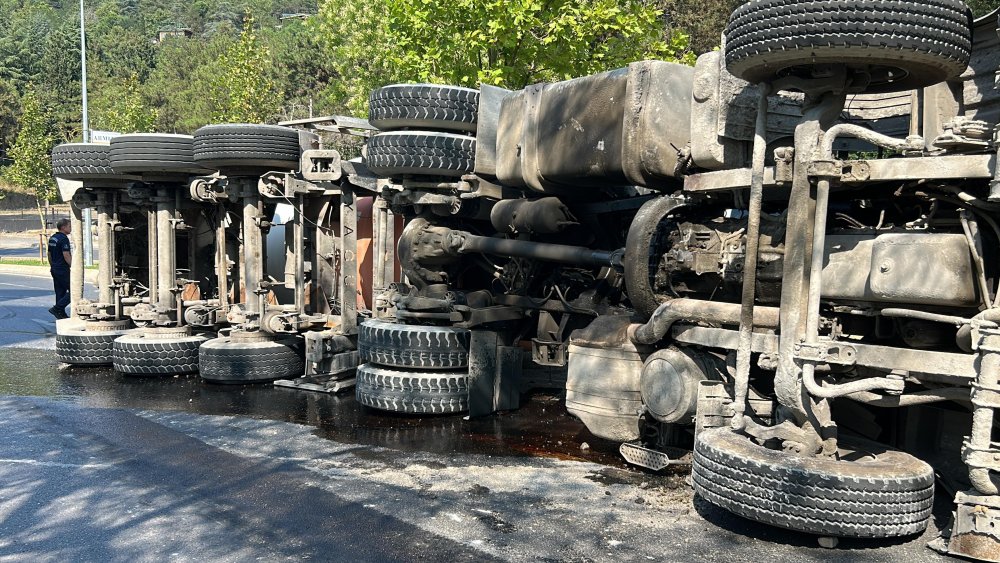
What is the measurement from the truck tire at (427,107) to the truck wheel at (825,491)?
4.38m

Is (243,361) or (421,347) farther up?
(421,347)

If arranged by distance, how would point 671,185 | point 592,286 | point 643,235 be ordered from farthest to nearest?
1. point 592,286
2. point 671,185
3. point 643,235

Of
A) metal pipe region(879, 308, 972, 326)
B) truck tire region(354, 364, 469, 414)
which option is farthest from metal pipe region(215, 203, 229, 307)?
metal pipe region(879, 308, 972, 326)

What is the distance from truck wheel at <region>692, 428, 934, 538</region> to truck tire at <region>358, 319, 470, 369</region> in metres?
3.49

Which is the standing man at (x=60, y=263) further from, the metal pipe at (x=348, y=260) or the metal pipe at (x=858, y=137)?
the metal pipe at (x=858, y=137)

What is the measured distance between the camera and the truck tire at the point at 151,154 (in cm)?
984

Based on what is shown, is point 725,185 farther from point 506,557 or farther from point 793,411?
point 506,557

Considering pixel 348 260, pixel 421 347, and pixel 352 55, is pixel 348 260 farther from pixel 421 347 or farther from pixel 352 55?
pixel 352 55

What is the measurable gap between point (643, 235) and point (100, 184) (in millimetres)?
7765

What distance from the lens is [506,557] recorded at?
4.32 meters

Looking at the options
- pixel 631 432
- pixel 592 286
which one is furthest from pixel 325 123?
pixel 631 432

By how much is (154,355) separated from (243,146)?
8.28 ft

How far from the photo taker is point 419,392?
755 centimetres

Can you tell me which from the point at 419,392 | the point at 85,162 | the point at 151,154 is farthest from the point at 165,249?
the point at 419,392
